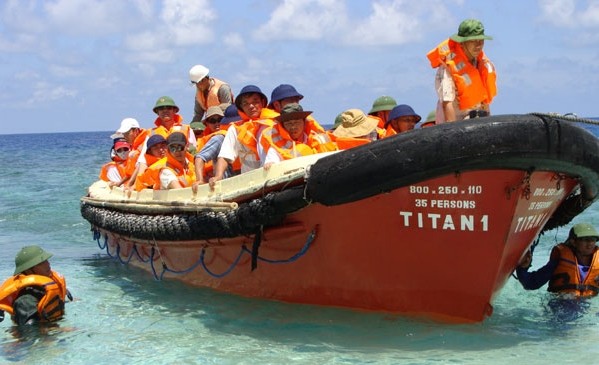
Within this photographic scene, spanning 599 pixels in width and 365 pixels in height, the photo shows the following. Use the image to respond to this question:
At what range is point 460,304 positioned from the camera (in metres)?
5.00

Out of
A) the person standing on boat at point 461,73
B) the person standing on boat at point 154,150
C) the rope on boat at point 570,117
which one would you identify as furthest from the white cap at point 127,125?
the rope on boat at point 570,117

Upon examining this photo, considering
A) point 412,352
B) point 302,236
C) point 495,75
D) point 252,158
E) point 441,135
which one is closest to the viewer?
point 441,135

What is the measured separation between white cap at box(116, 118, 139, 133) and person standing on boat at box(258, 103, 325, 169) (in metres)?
3.82

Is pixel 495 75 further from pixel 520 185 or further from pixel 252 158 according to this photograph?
pixel 252 158

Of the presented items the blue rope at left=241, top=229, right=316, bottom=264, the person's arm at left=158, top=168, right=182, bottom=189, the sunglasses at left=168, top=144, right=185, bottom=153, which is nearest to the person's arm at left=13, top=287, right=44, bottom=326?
the blue rope at left=241, top=229, right=316, bottom=264

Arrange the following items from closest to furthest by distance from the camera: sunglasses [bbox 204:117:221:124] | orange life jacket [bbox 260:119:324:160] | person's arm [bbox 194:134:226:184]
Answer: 1. orange life jacket [bbox 260:119:324:160]
2. person's arm [bbox 194:134:226:184]
3. sunglasses [bbox 204:117:221:124]

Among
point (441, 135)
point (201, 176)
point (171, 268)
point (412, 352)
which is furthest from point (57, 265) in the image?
point (441, 135)

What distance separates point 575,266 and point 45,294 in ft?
12.3

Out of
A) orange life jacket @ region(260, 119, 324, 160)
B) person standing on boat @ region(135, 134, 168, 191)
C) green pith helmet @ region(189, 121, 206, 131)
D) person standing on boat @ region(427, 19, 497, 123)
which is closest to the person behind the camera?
person standing on boat @ region(427, 19, 497, 123)

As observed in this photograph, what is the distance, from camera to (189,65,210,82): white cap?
27.5 ft

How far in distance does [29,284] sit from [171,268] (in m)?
1.59

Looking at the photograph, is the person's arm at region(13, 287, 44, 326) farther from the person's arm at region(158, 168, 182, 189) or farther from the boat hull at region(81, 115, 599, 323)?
the person's arm at region(158, 168, 182, 189)

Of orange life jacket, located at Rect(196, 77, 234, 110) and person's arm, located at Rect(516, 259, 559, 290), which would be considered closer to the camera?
person's arm, located at Rect(516, 259, 559, 290)

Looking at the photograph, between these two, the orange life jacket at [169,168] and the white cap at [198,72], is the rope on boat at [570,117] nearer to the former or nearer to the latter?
the orange life jacket at [169,168]
